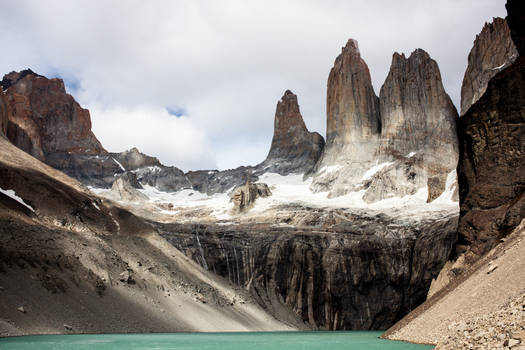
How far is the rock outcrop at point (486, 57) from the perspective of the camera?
98000mm

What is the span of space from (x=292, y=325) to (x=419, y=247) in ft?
77.8

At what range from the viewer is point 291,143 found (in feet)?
531

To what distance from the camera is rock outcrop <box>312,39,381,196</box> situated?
127 metres

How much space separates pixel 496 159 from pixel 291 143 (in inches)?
5001

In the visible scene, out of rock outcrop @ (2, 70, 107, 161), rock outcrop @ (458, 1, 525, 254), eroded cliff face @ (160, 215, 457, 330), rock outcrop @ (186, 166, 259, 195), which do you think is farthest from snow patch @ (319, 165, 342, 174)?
rock outcrop @ (458, 1, 525, 254)

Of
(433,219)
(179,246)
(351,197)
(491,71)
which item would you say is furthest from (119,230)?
(491,71)

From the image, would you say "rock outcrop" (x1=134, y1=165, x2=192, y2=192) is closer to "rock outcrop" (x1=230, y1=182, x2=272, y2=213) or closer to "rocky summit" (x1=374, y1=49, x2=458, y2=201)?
"rock outcrop" (x1=230, y1=182, x2=272, y2=213)

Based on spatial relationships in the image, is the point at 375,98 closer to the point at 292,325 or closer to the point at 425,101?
the point at 425,101

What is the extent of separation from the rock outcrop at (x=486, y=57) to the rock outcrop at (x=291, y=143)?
54.0 m

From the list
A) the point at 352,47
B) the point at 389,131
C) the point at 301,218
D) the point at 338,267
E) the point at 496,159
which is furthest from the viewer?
the point at 352,47

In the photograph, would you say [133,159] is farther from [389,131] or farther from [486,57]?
[486,57]

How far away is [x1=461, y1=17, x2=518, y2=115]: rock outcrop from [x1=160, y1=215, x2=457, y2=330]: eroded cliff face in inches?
1391

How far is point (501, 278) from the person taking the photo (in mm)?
21234

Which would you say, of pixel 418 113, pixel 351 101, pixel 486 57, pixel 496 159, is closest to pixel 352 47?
pixel 351 101
